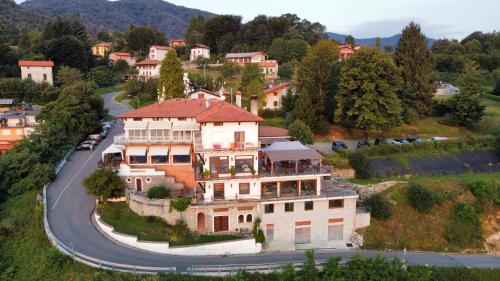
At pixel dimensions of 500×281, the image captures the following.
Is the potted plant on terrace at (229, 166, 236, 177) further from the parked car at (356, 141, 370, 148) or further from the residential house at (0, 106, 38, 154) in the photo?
the residential house at (0, 106, 38, 154)

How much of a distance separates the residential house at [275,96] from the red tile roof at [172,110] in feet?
58.7

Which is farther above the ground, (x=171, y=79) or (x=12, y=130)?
(x=171, y=79)

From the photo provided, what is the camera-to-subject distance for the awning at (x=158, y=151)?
3488 centimetres

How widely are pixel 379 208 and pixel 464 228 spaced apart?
25.0ft

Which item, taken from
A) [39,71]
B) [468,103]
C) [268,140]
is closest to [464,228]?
[268,140]

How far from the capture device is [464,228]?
3469 cm

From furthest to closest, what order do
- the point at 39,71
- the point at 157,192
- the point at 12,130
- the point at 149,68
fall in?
1. the point at 149,68
2. the point at 39,71
3. the point at 12,130
4. the point at 157,192

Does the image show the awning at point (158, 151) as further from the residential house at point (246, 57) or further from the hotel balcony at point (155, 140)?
the residential house at point (246, 57)

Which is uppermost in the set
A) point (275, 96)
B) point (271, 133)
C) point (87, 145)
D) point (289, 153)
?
point (275, 96)

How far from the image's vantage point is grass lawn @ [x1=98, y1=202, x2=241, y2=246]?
2912 cm

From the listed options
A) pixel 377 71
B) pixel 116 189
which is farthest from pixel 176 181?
pixel 377 71

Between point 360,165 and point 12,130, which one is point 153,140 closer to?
point 360,165

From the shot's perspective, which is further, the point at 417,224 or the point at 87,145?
the point at 87,145

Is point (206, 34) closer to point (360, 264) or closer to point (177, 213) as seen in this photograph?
point (177, 213)
